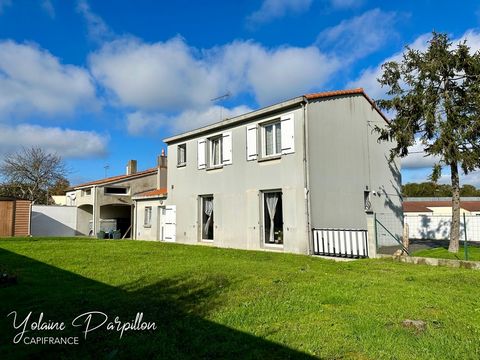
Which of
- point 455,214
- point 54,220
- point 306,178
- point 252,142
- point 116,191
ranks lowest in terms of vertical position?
point 54,220

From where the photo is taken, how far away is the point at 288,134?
14078 mm

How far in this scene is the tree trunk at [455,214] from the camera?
13.7 metres

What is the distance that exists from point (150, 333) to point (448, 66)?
46.4ft

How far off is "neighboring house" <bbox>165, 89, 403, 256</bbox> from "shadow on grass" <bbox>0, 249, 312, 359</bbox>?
6737 mm

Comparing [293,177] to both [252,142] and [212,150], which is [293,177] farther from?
[212,150]

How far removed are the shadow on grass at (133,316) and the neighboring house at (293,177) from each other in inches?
265

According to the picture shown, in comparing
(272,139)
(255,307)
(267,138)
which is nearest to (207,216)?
(267,138)

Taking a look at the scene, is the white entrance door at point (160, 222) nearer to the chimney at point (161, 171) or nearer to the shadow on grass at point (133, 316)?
Result: the chimney at point (161, 171)

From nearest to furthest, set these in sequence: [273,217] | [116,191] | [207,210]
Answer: [273,217], [207,210], [116,191]

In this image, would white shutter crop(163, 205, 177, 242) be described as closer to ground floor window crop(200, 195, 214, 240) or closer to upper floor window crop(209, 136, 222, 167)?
ground floor window crop(200, 195, 214, 240)

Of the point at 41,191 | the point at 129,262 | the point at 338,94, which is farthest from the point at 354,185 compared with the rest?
the point at 41,191

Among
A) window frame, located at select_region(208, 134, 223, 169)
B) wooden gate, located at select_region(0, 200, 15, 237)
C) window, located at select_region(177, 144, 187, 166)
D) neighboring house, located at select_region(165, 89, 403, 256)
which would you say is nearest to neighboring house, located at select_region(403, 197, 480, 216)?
neighboring house, located at select_region(165, 89, 403, 256)

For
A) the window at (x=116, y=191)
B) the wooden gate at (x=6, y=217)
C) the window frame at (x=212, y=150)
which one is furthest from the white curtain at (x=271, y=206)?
the wooden gate at (x=6, y=217)

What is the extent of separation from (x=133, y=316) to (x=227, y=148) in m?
12.3
